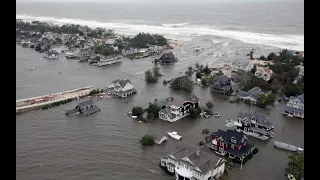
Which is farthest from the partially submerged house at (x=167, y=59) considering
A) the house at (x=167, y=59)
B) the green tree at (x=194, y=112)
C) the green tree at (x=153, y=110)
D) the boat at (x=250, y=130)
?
the boat at (x=250, y=130)

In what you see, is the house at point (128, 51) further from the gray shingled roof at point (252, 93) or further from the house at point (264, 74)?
the gray shingled roof at point (252, 93)

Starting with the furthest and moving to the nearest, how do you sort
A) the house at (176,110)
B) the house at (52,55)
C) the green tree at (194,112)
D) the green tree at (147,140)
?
the house at (52,55) < the green tree at (194,112) < the house at (176,110) < the green tree at (147,140)

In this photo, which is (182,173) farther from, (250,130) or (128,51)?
(128,51)

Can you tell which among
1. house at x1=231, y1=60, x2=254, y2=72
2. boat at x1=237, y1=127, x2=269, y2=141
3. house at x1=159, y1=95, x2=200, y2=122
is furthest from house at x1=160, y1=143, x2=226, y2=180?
house at x1=231, y1=60, x2=254, y2=72

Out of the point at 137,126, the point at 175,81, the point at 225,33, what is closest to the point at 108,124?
the point at 137,126

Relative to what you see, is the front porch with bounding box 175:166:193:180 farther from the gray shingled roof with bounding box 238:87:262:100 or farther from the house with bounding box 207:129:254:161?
the gray shingled roof with bounding box 238:87:262:100

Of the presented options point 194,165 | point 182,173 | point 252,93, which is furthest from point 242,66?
point 182,173
